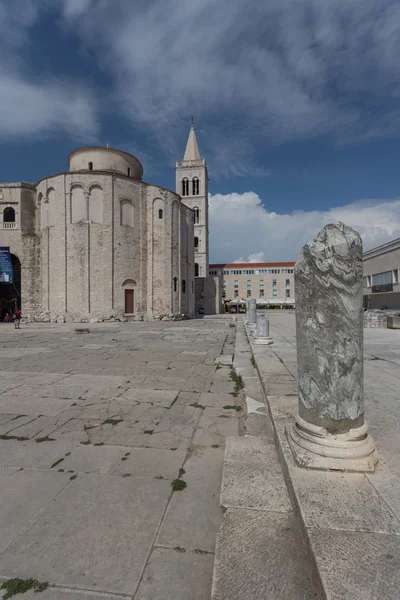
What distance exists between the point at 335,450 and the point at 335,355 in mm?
648

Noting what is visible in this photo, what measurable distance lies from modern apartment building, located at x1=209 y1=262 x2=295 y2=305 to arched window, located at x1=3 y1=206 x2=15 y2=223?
43.9 m

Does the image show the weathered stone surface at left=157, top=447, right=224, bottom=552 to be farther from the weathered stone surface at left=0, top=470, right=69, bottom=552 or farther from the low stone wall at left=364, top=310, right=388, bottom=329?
the low stone wall at left=364, top=310, right=388, bottom=329

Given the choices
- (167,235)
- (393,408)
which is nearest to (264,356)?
(393,408)

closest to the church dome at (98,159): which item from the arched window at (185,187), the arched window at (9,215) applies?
the arched window at (9,215)

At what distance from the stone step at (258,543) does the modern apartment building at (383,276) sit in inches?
1392

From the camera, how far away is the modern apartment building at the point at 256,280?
67.2 metres

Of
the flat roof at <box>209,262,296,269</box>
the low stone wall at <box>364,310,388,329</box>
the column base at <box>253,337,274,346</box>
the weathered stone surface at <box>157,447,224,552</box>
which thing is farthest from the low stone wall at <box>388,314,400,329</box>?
the flat roof at <box>209,262,296,269</box>

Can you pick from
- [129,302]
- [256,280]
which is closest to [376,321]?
[129,302]

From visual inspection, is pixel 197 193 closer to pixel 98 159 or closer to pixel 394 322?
pixel 98 159

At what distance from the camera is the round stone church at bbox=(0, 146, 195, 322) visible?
24328 mm

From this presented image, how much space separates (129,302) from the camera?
25797mm

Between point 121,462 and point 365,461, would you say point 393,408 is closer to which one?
point 365,461

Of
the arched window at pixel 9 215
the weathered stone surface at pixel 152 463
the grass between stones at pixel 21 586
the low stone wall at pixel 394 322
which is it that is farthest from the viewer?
the arched window at pixel 9 215

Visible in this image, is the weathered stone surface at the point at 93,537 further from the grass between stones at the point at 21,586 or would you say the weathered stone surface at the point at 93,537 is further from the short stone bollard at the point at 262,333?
the short stone bollard at the point at 262,333
